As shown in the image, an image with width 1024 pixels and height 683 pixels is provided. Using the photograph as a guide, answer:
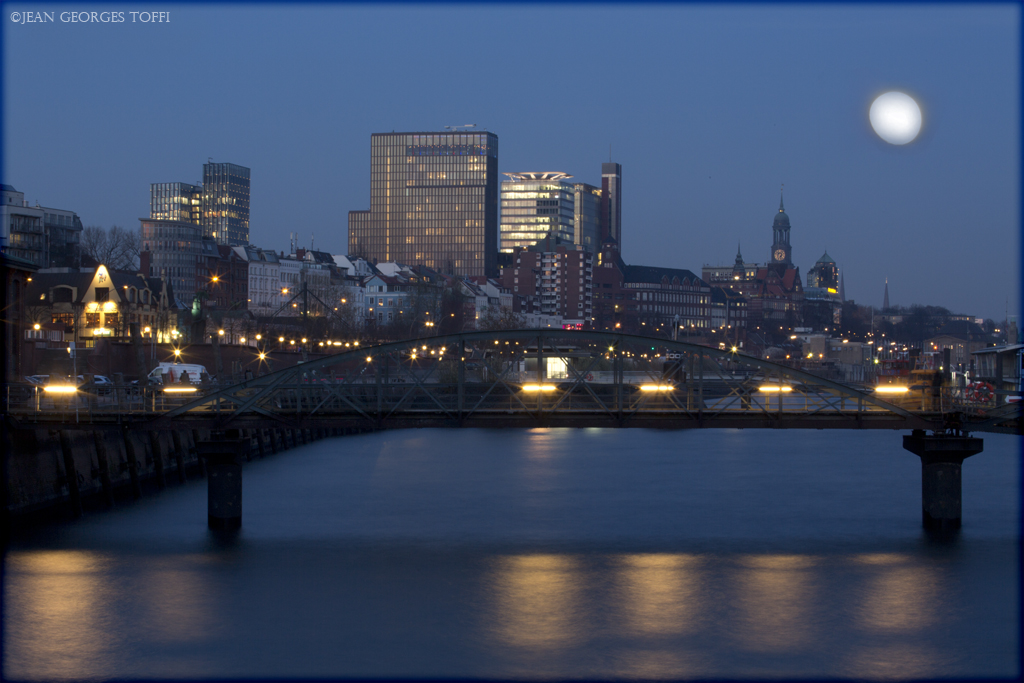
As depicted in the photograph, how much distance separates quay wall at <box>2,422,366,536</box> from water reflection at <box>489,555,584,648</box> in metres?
11.2

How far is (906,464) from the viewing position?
67.4 meters

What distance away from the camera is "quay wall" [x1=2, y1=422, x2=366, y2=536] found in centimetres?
3900

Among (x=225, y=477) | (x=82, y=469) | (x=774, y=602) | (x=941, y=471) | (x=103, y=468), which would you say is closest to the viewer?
(x=774, y=602)

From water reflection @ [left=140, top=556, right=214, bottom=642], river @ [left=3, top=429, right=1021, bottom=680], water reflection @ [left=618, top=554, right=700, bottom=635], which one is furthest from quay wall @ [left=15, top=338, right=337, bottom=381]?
water reflection @ [left=618, top=554, right=700, bottom=635]

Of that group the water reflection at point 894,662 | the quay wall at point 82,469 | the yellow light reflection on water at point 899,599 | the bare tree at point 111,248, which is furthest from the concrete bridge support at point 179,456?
the bare tree at point 111,248

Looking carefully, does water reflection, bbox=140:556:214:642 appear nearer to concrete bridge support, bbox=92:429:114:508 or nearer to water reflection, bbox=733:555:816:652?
concrete bridge support, bbox=92:429:114:508

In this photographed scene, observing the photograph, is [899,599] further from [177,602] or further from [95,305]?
[95,305]

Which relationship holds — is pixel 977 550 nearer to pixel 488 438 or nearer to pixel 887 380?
pixel 488 438

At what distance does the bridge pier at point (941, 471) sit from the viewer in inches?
1502

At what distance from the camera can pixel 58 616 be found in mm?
30391

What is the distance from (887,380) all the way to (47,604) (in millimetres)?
104107

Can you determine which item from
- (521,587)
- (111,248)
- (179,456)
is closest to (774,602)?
(521,587)

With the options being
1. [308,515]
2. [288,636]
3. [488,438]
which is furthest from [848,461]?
[288,636]

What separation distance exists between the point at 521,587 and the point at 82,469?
20752mm
